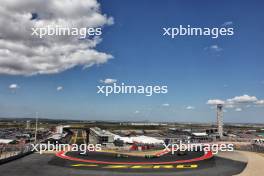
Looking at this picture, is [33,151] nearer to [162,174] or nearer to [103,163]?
[103,163]

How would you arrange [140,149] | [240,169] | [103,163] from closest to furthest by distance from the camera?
[240,169]
[103,163]
[140,149]

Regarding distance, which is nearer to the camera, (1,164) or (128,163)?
(1,164)

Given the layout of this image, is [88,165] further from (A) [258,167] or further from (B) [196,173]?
(A) [258,167]

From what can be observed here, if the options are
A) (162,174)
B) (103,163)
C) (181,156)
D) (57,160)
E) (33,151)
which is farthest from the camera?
(33,151)

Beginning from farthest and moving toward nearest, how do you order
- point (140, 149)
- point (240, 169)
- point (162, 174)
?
point (140, 149)
point (240, 169)
point (162, 174)

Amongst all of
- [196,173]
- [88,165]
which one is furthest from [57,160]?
[196,173]

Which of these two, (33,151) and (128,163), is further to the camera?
(33,151)

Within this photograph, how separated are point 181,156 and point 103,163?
15.2 metres

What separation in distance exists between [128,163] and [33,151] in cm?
2406

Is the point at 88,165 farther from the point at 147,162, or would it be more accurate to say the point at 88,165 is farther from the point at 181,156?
the point at 181,156

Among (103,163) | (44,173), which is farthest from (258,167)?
(44,173)

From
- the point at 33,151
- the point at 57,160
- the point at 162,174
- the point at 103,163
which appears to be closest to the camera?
the point at 162,174

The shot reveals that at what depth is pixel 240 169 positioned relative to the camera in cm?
3956

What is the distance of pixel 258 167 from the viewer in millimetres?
41406
